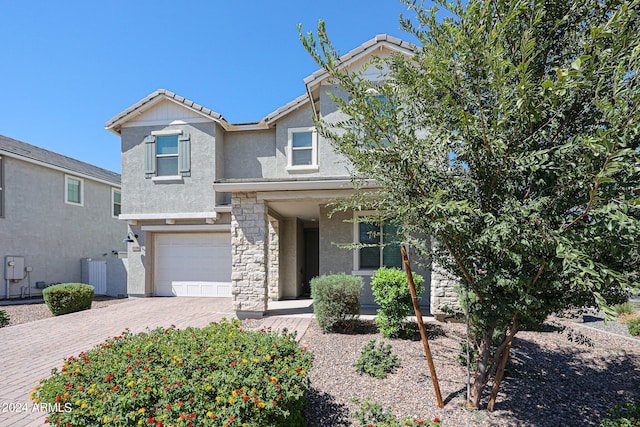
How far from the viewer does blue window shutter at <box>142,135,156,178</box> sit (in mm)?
11773

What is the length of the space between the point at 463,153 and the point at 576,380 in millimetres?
4197

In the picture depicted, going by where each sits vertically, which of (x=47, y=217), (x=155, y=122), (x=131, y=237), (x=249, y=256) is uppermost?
(x=155, y=122)

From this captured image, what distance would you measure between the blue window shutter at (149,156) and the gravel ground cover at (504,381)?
900cm

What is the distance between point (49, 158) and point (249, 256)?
13308 millimetres

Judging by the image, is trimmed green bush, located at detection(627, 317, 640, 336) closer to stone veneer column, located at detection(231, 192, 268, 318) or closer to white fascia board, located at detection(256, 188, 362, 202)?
white fascia board, located at detection(256, 188, 362, 202)

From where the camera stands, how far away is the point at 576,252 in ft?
6.59

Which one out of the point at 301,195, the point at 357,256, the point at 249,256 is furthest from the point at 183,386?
the point at 357,256

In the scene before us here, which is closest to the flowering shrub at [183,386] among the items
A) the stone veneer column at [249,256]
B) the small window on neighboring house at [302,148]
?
the stone veneer column at [249,256]

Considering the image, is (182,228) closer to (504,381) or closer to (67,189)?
(67,189)

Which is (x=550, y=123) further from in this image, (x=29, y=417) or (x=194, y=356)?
(x=29, y=417)

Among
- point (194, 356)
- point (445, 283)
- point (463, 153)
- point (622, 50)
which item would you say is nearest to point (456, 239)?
point (463, 153)

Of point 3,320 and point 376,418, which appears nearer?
point 376,418

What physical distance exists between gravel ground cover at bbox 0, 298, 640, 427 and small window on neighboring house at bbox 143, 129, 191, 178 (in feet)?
27.7

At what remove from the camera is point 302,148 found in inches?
443
